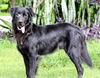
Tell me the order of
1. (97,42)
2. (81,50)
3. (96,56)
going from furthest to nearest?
(97,42) → (96,56) → (81,50)

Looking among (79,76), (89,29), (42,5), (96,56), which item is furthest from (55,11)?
(79,76)

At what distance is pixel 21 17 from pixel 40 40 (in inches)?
24.0

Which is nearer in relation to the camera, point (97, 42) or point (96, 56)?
point (96, 56)

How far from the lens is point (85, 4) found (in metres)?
11.1

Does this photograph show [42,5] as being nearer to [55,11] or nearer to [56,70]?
[55,11]

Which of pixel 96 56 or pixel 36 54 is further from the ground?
pixel 36 54

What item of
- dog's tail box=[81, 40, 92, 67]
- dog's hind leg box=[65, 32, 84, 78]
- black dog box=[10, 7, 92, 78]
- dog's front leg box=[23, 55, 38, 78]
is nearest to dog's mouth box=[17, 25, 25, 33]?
black dog box=[10, 7, 92, 78]

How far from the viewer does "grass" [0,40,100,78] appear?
21.8 ft

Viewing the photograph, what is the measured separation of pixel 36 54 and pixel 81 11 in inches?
212

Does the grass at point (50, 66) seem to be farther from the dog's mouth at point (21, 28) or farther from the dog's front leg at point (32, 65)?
the dog's mouth at point (21, 28)

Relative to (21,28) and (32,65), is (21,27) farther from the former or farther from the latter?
(32,65)

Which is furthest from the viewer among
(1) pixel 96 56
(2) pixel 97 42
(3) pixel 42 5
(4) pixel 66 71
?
(3) pixel 42 5

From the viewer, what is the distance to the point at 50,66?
7320mm

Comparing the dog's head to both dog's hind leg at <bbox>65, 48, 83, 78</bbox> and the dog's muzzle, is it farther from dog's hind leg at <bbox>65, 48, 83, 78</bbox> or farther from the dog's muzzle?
dog's hind leg at <bbox>65, 48, 83, 78</bbox>
